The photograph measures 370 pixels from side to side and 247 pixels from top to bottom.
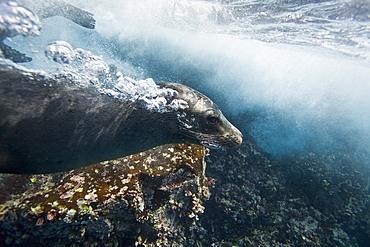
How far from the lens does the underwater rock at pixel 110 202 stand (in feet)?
9.25

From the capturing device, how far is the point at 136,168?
3783 millimetres

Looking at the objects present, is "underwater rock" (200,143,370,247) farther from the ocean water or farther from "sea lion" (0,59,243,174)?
"sea lion" (0,59,243,174)

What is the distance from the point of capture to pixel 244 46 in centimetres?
2011

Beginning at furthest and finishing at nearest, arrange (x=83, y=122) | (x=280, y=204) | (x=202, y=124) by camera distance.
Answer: (x=280, y=204)
(x=202, y=124)
(x=83, y=122)

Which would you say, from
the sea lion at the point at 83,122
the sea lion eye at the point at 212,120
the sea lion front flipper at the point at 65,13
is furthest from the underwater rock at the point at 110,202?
the sea lion front flipper at the point at 65,13

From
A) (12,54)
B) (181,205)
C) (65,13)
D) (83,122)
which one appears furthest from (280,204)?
(65,13)

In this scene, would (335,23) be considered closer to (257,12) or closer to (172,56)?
(257,12)

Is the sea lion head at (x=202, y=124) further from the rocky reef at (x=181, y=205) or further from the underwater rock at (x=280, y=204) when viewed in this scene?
the underwater rock at (x=280, y=204)

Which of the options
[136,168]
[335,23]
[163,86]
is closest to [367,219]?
[335,23]

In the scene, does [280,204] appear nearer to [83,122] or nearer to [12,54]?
[83,122]

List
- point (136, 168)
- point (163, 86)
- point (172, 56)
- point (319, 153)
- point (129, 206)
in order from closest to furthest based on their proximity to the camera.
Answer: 1. point (163, 86)
2. point (129, 206)
3. point (136, 168)
4. point (319, 153)
5. point (172, 56)

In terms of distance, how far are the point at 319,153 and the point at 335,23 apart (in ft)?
29.0

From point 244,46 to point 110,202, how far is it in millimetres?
21162

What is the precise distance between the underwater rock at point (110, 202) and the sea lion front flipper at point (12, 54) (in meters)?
2.07
